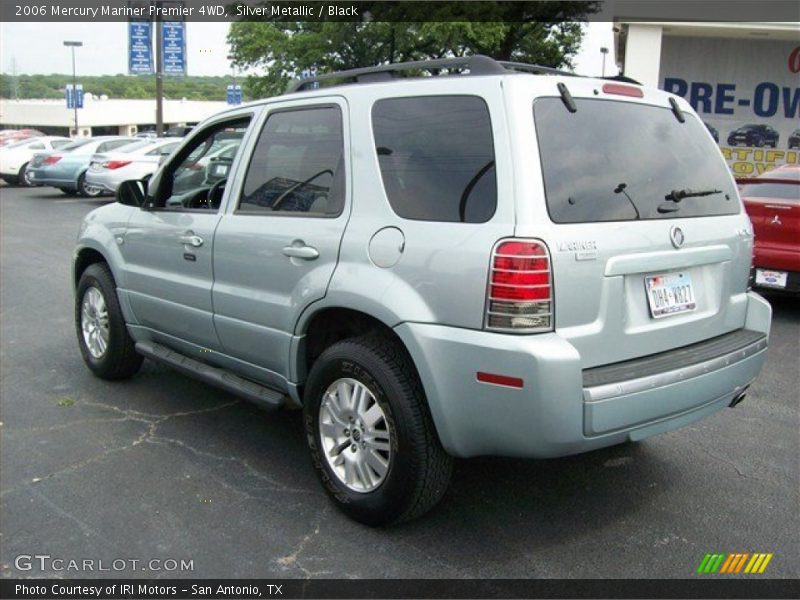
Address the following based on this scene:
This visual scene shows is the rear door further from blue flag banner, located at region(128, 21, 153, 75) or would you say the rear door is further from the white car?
the white car

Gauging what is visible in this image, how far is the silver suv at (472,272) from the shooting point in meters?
2.88

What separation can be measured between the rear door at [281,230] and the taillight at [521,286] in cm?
87

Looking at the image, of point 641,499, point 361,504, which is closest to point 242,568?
point 361,504

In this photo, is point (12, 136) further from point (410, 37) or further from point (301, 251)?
point (301, 251)

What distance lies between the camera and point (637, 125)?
3.39 m

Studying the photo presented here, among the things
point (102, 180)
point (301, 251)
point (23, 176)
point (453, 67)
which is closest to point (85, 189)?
point (102, 180)

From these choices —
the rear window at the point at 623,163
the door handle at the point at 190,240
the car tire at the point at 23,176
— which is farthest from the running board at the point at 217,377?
the car tire at the point at 23,176

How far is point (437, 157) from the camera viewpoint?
3.18m

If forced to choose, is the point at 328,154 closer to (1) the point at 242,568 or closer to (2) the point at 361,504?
(2) the point at 361,504

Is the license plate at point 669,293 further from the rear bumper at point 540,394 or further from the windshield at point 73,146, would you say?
the windshield at point 73,146

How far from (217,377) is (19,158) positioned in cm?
2295

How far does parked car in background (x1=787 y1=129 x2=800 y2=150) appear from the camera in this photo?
17078 millimetres

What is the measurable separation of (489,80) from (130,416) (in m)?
3.11

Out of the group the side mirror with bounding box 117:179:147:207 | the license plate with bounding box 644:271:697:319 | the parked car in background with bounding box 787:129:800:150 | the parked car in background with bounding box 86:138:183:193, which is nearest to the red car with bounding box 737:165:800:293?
the license plate with bounding box 644:271:697:319
